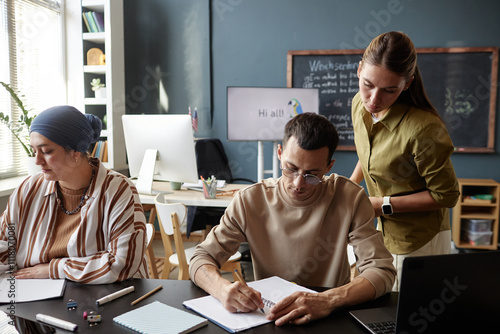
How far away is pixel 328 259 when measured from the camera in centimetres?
149

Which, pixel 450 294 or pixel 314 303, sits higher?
pixel 450 294

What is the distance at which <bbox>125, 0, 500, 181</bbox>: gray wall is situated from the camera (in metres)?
4.17

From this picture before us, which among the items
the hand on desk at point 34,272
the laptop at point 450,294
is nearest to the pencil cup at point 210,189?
the hand on desk at point 34,272

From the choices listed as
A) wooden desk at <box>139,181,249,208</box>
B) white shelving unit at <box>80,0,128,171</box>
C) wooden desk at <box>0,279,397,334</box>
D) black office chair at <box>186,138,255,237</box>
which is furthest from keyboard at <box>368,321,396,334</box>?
white shelving unit at <box>80,0,128,171</box>

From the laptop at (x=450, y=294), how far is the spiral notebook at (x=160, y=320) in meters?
0.49

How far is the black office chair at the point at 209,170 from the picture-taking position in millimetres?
3448

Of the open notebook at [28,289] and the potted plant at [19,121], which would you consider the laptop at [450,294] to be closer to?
the open notebook at [28,289]

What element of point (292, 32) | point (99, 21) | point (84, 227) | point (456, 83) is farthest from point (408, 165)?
point (99, 21)

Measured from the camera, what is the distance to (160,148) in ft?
10.1

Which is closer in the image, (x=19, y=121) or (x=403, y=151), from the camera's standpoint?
(x=403, y=151)

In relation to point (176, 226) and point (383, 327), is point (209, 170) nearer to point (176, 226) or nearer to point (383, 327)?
point (176, 226)

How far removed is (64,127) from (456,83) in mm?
3664

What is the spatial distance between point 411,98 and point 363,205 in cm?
47

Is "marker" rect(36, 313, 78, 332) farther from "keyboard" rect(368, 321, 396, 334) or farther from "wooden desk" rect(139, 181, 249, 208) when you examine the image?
"wooden desk" rect(139, 181, 249, 208)
